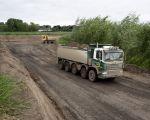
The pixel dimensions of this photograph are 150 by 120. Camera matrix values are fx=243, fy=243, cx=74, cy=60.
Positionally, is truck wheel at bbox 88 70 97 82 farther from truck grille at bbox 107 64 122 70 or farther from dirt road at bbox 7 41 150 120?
truck grille at bbox 107 64 122 70

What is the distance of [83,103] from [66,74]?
822 centimetres

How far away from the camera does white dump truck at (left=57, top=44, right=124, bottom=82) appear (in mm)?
17734

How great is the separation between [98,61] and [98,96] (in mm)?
3940

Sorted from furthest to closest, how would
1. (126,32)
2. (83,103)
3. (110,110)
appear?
(126,32) < (83,103) < (110,110)

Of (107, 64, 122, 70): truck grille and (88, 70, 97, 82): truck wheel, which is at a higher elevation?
(107, 64, 122, 70): truck grille

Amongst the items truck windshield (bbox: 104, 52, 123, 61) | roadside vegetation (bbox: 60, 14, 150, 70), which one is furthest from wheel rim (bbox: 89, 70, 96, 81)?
roadside vegetation (bbox: 60, 14, 150, 70)

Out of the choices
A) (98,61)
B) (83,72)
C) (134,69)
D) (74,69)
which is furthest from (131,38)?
(98,61)

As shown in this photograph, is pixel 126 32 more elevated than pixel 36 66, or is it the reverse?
pixel 126 32

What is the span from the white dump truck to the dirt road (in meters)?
0.68

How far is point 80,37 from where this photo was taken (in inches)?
1358

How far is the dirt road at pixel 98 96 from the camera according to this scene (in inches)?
453

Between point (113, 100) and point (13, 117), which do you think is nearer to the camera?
point (13, 117)

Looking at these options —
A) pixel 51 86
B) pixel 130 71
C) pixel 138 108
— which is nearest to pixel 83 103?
pixel 138 108

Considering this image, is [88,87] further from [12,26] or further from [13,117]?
[12,26]
